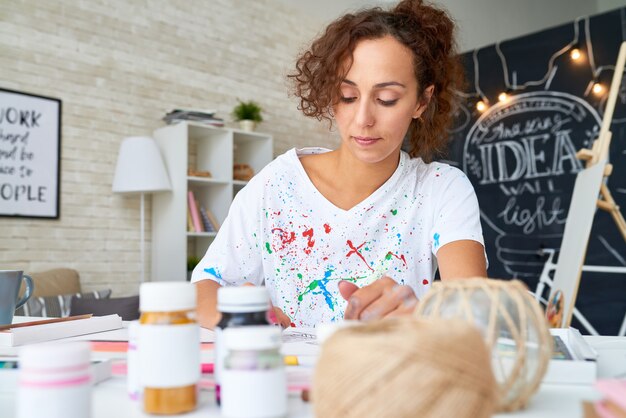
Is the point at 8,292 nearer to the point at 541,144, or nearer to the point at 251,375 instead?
the point at 251,375

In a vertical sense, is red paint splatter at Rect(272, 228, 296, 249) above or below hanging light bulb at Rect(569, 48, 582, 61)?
below

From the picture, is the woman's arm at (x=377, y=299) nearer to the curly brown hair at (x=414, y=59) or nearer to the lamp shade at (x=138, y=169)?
the curly brown hair at (x=414, y=59)

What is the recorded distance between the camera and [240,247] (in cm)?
146

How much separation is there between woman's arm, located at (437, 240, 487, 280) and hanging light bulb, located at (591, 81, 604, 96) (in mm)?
3486

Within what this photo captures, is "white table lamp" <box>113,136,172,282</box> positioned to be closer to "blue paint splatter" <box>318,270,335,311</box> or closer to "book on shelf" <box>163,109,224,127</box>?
"book on shelf" <box>163,109,224,127</box>

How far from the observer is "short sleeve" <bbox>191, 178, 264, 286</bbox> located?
4.69 ft

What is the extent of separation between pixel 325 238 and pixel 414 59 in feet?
1.54

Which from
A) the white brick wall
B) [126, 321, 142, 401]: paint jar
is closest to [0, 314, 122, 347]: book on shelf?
[126, 321, 142, 401]: paint jar

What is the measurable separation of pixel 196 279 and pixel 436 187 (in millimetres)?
610

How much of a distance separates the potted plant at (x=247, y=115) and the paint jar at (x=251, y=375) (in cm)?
392

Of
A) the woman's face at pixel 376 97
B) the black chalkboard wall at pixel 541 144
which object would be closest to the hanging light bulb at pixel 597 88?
the black chalkboard wall at pixel 541 144

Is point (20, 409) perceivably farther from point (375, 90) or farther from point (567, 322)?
point (567, 322)

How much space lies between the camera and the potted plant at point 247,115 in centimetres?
434

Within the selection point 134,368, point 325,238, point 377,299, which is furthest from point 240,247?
point 134,368
